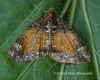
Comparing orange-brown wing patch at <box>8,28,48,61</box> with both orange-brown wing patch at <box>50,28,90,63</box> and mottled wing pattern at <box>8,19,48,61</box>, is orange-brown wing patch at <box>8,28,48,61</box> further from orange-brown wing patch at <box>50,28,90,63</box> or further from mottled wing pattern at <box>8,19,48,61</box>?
orange-brown wing patch at <box>50,28,90,63</box>

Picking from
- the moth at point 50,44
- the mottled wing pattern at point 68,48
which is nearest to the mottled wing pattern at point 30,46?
the moth at point 50,44

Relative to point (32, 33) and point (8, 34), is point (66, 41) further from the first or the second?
point (8, 34)

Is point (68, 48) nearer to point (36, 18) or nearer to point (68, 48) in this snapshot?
point (68, 48)

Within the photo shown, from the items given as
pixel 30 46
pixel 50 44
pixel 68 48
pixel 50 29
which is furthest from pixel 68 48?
pixel 30 46

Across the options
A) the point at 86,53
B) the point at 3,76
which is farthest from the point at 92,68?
the point at 3,76

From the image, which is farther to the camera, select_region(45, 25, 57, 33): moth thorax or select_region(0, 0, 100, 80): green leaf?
select_region(45, 25, 57, 33): moth thorax

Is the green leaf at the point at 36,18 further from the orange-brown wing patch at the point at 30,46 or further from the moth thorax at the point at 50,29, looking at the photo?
the moth thorax at the point at 50,29

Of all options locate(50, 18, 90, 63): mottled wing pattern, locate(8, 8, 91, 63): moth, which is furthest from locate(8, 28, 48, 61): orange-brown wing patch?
locate(50, 18, 90, 63): mottled wing pattern

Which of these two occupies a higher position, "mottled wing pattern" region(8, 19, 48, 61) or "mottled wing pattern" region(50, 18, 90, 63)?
"mottled wing pattern" region(8, 19, 48, 61)
